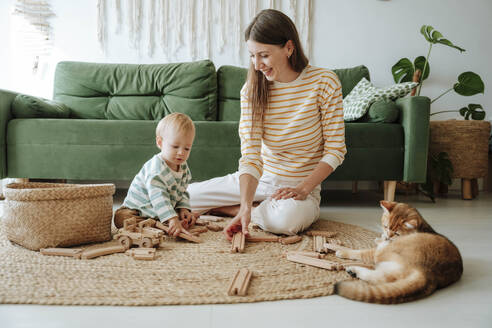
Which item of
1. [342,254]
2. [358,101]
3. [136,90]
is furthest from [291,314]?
[136,90]

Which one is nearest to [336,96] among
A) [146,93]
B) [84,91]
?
[146,93]

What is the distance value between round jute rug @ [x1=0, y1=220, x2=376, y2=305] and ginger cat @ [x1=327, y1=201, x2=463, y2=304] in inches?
3.4

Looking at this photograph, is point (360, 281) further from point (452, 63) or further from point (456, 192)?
point (452, 63)

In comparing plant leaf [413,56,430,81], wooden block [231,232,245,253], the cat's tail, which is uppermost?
plant leaf [413,56,430,81]

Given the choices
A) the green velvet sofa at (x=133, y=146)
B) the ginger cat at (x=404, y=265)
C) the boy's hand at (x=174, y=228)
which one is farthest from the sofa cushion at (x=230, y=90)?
the ginger cat at (x=404, y=265)

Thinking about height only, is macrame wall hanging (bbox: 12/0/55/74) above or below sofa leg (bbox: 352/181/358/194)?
above

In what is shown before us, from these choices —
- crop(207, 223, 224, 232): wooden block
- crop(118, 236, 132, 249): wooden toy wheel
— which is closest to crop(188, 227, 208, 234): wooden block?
crop(207, 223, 224, 232): wooden block

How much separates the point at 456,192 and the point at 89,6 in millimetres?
3533

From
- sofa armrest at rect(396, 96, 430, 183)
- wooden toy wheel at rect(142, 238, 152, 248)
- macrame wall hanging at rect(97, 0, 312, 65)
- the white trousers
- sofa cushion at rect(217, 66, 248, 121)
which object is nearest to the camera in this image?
wooden toy wheel at rect(142, 238, 152, 248)

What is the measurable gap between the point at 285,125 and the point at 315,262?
0.65m

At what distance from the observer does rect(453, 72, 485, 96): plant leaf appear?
2914 mm

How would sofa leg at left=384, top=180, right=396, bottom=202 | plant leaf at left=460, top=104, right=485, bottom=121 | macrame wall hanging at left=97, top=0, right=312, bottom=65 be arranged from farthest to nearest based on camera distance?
1. macrame wall hanging at left=97, top=0, right=312, bottom=65
2. plant leaf at left=460, top=104, right=485, bottom=121
3. sofa leg at left=384, top=180, right=396, bottom=202

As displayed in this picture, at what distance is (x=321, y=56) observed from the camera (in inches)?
127

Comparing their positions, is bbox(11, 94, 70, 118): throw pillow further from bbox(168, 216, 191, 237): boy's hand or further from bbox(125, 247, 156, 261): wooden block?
bbox(125, 247, 156, 261): wooden block
